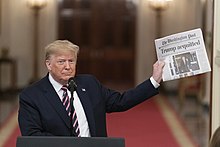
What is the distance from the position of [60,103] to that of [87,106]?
0.56 feet

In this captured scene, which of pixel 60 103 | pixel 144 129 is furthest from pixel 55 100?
pixel 144 129

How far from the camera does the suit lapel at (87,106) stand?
3260 millimetres

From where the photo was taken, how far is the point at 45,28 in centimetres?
1483

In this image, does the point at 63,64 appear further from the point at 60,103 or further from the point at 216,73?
the point at 216,73

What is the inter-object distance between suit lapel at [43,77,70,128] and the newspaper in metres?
0.69

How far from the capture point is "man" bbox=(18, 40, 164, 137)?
3.20 m

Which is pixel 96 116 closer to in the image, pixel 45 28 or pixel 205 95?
pixel 205 95

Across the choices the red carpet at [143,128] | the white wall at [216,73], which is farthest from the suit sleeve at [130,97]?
the red carpet at [143,128]

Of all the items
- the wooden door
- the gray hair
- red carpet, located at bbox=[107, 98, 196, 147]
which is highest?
the gray hair

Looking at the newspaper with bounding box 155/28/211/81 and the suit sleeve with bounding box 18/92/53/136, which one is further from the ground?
the newspaper with bounding box 155/28/211/81

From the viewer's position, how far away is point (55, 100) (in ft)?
10.7

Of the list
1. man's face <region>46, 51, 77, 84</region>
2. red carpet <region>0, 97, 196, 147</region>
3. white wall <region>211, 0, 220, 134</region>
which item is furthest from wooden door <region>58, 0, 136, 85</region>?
man's face <region>46, 51, 77, 84</region>

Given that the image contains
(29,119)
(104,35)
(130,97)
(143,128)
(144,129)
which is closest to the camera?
(29,119)

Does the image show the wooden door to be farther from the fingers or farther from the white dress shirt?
the white dress shirt
